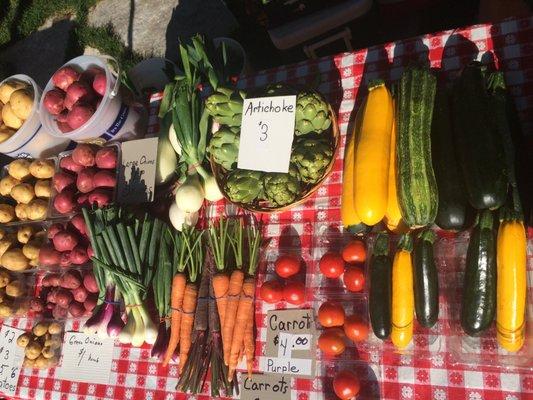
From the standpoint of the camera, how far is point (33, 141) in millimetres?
2293

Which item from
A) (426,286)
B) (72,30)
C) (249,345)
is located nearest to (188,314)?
(249,345)

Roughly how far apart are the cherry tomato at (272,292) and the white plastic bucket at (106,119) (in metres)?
1.07

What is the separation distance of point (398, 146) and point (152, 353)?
122 centimetres

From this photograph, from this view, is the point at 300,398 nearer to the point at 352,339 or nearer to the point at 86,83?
the point at 352,339

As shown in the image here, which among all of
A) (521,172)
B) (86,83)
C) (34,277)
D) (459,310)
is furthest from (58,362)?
(521,172)

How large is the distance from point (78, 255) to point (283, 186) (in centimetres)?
99

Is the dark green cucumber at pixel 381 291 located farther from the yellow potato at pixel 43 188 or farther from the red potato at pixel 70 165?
the yellow potato at pixel 43 188

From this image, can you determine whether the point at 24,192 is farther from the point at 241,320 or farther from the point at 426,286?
the point at 426,286

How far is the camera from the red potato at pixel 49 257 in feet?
6.32

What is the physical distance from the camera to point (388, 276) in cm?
135

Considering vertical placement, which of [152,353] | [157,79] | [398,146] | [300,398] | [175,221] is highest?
[157,79]

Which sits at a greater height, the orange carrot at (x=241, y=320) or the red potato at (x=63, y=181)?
the red potato at (x=63, y=181)

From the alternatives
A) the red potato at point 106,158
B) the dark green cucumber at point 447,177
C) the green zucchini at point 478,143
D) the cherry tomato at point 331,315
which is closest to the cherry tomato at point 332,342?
the cherry tomato at point 331,315

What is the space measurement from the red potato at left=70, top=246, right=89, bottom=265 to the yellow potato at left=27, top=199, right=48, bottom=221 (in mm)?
423
